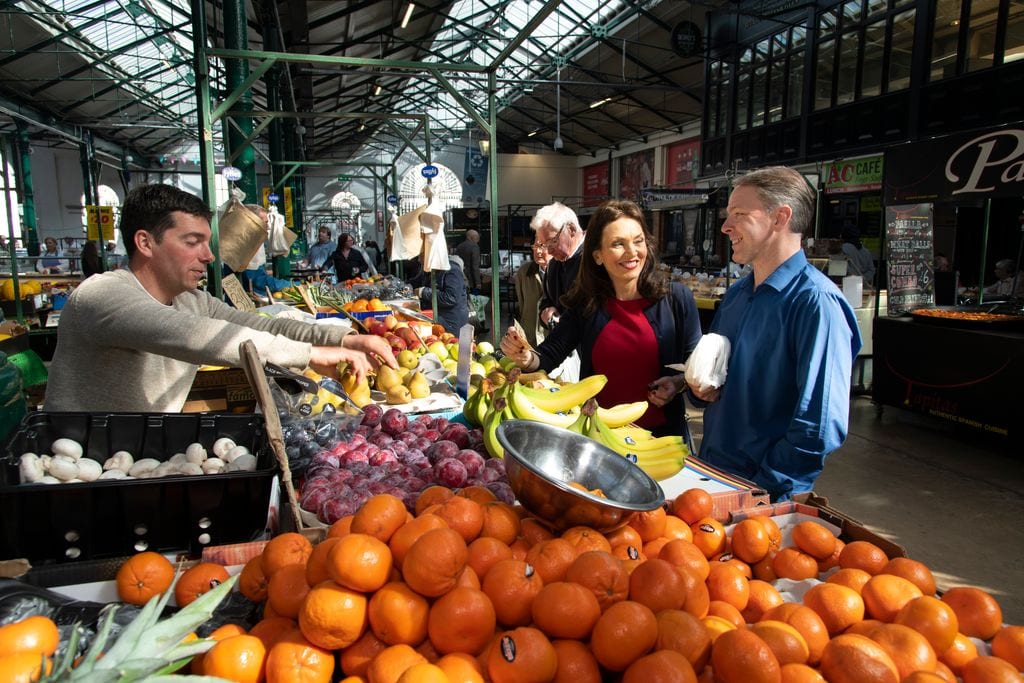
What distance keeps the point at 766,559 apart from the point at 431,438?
1.16m

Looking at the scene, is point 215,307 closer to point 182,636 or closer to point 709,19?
point 182,636

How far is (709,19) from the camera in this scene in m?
18.6

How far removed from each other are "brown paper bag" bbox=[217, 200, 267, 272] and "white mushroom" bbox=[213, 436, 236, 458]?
13.7 feet

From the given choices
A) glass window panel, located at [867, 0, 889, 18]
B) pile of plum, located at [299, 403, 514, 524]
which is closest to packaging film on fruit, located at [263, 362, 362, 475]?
pile of plum, located at [299, 403, 514, 524]

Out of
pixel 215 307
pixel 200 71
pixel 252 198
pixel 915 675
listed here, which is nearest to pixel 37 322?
pixel 252 198

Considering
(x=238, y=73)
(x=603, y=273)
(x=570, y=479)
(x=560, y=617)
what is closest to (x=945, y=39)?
(x=238, y=73)

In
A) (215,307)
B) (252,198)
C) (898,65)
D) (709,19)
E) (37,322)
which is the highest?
(709,19)

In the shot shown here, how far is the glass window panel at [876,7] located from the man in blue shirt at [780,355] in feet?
50.2

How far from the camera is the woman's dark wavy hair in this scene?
2.87 metres

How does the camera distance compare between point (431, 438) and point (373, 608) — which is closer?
point (373, 608)

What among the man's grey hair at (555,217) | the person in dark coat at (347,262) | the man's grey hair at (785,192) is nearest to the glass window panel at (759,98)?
the person in dark coat at (347,262)

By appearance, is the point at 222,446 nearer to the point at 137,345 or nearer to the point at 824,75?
the point at 137,345

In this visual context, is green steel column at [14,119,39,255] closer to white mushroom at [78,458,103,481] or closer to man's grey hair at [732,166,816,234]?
white mushroom at [78,458,103,481]

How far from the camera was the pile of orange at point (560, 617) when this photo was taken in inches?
38.1
